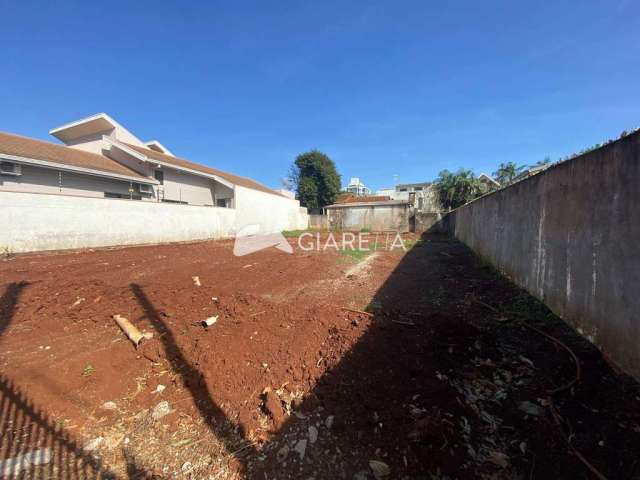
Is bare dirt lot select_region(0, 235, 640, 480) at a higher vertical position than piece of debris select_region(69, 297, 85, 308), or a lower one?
lower

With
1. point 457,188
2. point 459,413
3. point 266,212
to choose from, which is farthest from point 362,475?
point 457,188

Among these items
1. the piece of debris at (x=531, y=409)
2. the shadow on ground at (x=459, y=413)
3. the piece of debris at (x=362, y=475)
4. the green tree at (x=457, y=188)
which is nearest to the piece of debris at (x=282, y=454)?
the shadow on ground at (x=459, y=413)

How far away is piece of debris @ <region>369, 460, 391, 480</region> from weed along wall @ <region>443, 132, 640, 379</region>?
2148 mm

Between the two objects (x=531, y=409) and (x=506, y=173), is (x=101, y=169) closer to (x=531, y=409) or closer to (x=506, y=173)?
(x=531, y=409)

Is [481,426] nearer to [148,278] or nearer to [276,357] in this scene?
[276,357]

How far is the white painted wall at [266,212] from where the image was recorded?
54.7 feet

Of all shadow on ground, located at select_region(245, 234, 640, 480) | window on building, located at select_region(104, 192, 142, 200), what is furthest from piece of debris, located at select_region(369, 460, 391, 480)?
window on building, located at select_region(104, 192, 142, 200)

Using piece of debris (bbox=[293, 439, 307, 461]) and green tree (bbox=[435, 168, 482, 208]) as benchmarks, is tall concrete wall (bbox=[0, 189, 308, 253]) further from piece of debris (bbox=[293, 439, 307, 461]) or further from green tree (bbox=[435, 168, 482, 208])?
green tree (bbox=[435, 168, 482, 208])

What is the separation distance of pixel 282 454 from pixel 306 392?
547mm

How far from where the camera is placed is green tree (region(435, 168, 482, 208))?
20.9m

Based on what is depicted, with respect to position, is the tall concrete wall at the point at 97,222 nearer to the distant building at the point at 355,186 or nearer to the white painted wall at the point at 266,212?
the white painted wall at the point at 266,212

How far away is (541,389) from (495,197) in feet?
18.4

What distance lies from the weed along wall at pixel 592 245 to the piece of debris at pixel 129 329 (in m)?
4.75

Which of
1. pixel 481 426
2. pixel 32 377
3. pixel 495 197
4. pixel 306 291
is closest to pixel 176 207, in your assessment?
pixel 306 291
